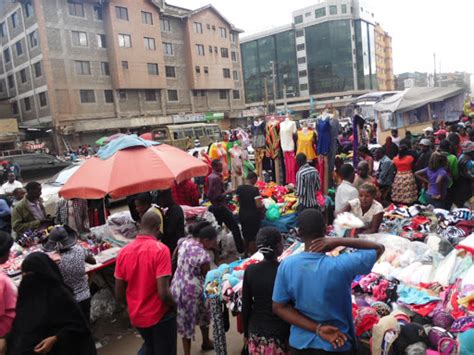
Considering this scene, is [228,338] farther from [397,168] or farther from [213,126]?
[213,126]

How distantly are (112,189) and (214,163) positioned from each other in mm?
3091

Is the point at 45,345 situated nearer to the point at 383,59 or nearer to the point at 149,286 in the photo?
the point at 149,286

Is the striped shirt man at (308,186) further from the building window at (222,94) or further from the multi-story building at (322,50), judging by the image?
the multi-story building at (322,50)

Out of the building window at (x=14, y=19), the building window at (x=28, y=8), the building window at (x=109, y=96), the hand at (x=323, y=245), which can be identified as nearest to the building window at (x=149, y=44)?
the building window at (x=109, y=96)

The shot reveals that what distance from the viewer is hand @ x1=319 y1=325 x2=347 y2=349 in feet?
8.20

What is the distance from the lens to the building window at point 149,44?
37.1m

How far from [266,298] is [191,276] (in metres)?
1.30

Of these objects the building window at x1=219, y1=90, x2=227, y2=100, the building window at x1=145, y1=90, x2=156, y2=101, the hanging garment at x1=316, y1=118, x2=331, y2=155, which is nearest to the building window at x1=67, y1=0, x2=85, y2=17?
the building window at x1=145, y1=90, x2=156, y2=101

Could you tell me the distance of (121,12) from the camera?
35.2 metres

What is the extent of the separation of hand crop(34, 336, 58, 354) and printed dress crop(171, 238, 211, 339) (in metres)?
1.47

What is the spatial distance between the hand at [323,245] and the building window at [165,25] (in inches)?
1607

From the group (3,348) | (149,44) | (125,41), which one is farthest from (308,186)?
(149,44)

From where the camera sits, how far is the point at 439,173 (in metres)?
6.72

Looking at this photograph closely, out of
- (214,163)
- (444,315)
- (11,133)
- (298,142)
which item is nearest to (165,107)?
(11,133)
